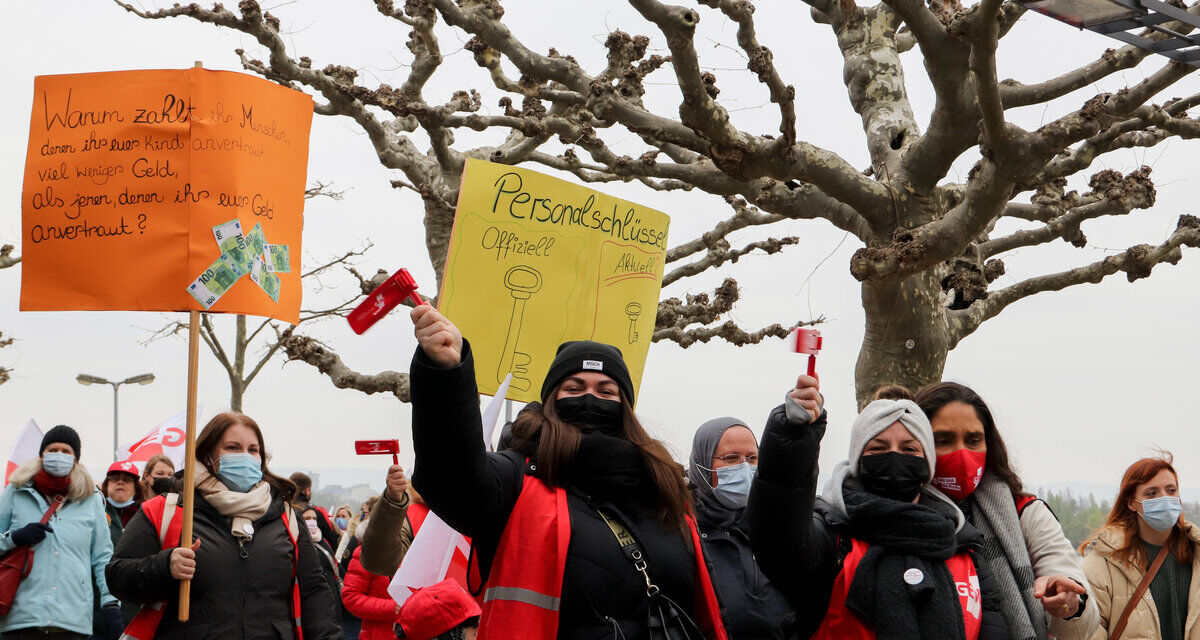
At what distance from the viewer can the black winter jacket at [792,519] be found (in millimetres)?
3271

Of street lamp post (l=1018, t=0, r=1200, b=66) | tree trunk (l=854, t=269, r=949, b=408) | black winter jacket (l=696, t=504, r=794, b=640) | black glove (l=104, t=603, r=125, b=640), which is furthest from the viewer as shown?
tree trunk (l=854, t=269, r=949, b=408)

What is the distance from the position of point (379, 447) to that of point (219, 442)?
28.8 inches

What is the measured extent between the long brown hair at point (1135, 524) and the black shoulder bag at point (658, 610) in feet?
9.77

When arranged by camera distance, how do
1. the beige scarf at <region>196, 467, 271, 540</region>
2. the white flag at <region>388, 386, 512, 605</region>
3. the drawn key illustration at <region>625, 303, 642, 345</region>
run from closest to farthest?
the white flag at <region>388, 386, 512, 605</region> → the beige scarf at <region>196, 467, 271, 540</region> → the drawn key illustration at <region>625, 303, 642, 345</region>

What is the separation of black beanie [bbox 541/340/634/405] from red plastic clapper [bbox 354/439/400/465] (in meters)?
2.20

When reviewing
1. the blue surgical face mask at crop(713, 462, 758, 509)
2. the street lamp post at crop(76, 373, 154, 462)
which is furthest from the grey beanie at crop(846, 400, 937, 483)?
the street lamp post at crop(76, 373, 154, 462)

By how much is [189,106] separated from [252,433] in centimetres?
147

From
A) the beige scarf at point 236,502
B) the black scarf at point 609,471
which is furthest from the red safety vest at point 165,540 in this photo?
the black scarf at point 609,471

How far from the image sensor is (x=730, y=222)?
13.6 m

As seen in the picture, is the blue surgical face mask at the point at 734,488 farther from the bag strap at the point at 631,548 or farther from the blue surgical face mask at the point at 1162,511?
the blue surgical face mask at the point at 1162,511

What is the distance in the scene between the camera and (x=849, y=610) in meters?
3.48

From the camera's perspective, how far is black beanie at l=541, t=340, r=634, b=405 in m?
3.61

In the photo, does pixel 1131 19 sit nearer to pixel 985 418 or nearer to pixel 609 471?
pixel 985 418

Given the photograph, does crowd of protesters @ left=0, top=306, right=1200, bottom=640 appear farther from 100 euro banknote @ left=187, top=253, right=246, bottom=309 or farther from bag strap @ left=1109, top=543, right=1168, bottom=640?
bag strap @ left=1109, top=543, right=1168, bottom=640
